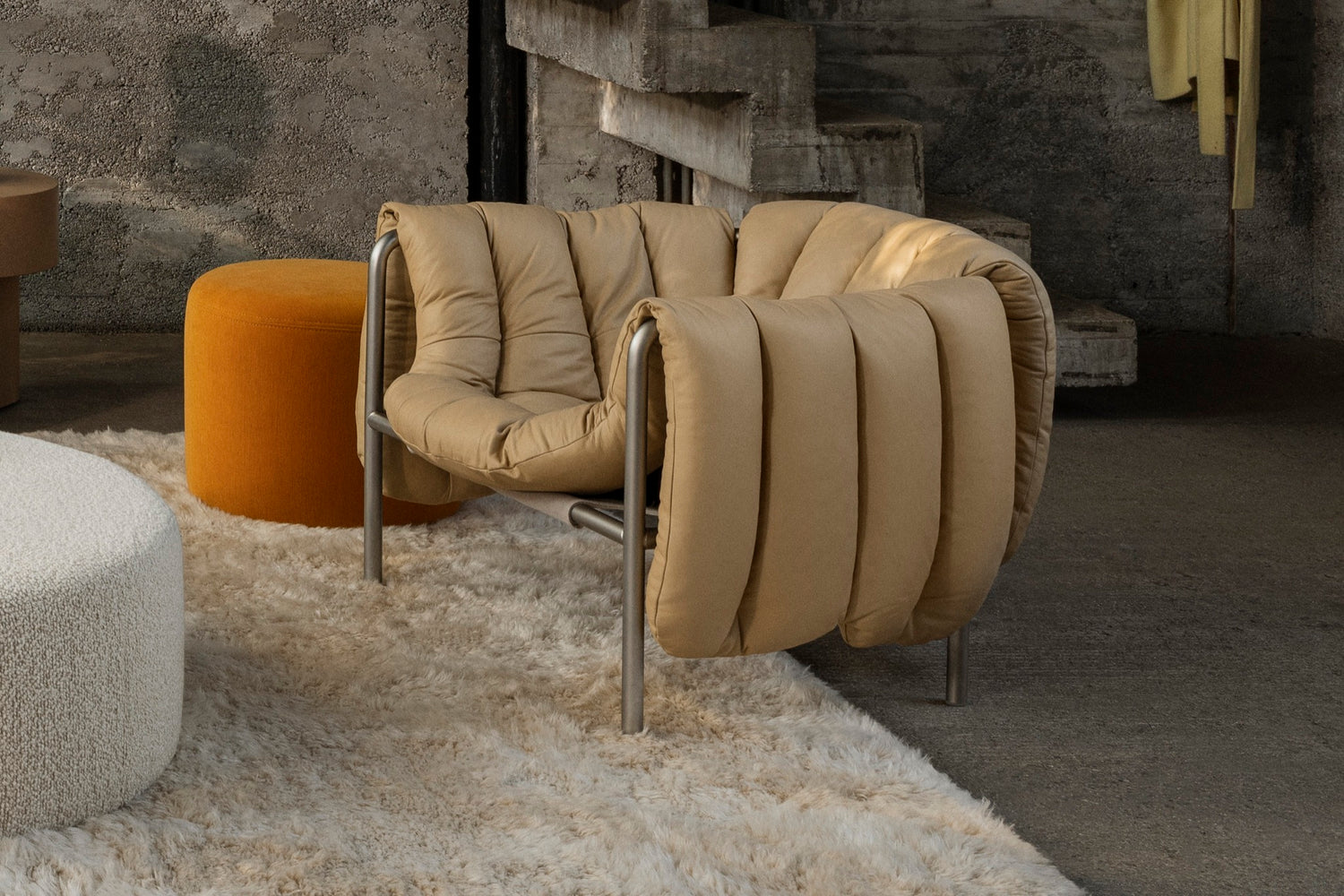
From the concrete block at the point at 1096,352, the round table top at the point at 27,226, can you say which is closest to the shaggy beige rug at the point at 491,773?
the round table top at the point at 27,226

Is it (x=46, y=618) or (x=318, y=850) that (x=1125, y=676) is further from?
(x=46, y=618)

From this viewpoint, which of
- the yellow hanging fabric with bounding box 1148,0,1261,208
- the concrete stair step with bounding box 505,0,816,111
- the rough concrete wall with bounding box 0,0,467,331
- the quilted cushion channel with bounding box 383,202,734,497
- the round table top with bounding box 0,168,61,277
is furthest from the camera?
the rough concrete wall with bounding box 0,0,467,331

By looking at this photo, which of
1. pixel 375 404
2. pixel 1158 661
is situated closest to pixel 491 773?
pixel 375 404

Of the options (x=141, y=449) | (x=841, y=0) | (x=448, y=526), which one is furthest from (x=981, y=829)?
(x=841, y=0)

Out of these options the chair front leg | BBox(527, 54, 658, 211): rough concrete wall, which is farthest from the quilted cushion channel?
BBox(527, 54, 658, 211): rough concrete wall

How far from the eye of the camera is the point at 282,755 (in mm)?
1932

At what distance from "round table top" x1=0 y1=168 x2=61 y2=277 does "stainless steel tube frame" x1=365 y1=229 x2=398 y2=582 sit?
1618 millimetres

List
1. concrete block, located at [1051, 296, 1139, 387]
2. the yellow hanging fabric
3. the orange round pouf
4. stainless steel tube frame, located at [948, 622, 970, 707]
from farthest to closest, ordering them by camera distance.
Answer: the yellow hanging fabric, concrete block, located at [1051, 296, 1139, 387], the orange round pouf, stainless steel tube frame, located at [948, 622, 970, 707]

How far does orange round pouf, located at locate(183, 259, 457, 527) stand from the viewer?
2.86 meters

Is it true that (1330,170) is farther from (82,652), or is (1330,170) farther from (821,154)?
(82,652)

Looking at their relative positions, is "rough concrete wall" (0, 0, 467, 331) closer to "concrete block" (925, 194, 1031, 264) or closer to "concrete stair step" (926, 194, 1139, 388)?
"concrete block" (925, 194, 1031, 264)

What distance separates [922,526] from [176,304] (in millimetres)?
3715

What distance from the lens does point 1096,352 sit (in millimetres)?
3996

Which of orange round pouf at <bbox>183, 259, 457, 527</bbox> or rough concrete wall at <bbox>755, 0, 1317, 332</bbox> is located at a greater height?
rough concrete wall at <bbox>755, 0, 1317, 332</bbox>
